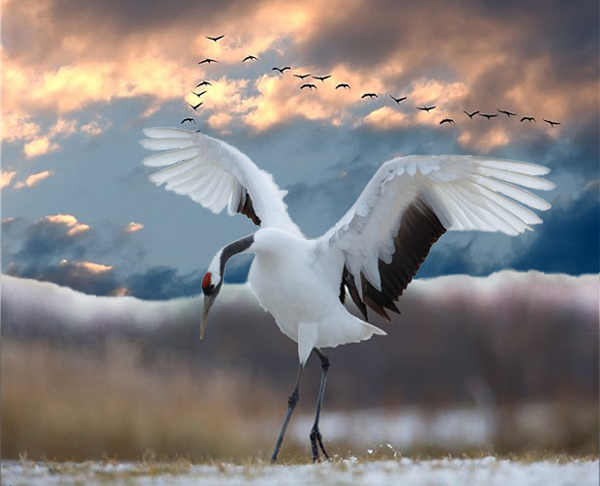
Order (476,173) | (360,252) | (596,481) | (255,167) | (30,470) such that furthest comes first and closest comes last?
(255,167) < (360,252) < (476,173) < (30,470) < (596,481)

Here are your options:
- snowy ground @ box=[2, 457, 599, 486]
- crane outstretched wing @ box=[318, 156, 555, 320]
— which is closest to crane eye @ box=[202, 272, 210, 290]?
crane outstretched wing @ box=[318, 156, 555, 320]

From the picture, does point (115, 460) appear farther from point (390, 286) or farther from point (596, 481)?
point (596, 481)

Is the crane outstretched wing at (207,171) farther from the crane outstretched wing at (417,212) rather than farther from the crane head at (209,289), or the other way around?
the crane head at (209,289)

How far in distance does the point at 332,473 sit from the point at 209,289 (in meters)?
1.82

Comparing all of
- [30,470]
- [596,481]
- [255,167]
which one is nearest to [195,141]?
[255,167]

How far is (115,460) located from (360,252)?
8.60ft

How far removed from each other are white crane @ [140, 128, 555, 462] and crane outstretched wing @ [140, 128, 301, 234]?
98 cm

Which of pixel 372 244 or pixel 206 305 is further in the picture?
pixel 372 244

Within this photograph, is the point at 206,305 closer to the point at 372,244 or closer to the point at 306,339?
the point at 306,339

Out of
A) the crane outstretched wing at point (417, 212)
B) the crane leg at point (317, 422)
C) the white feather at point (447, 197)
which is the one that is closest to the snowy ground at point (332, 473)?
the crane leg at point (317, 422)

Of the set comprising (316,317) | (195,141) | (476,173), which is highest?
(195,141)

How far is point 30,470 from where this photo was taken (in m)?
6.86

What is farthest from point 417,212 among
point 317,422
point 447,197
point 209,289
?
point 317,422

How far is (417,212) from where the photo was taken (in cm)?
757
